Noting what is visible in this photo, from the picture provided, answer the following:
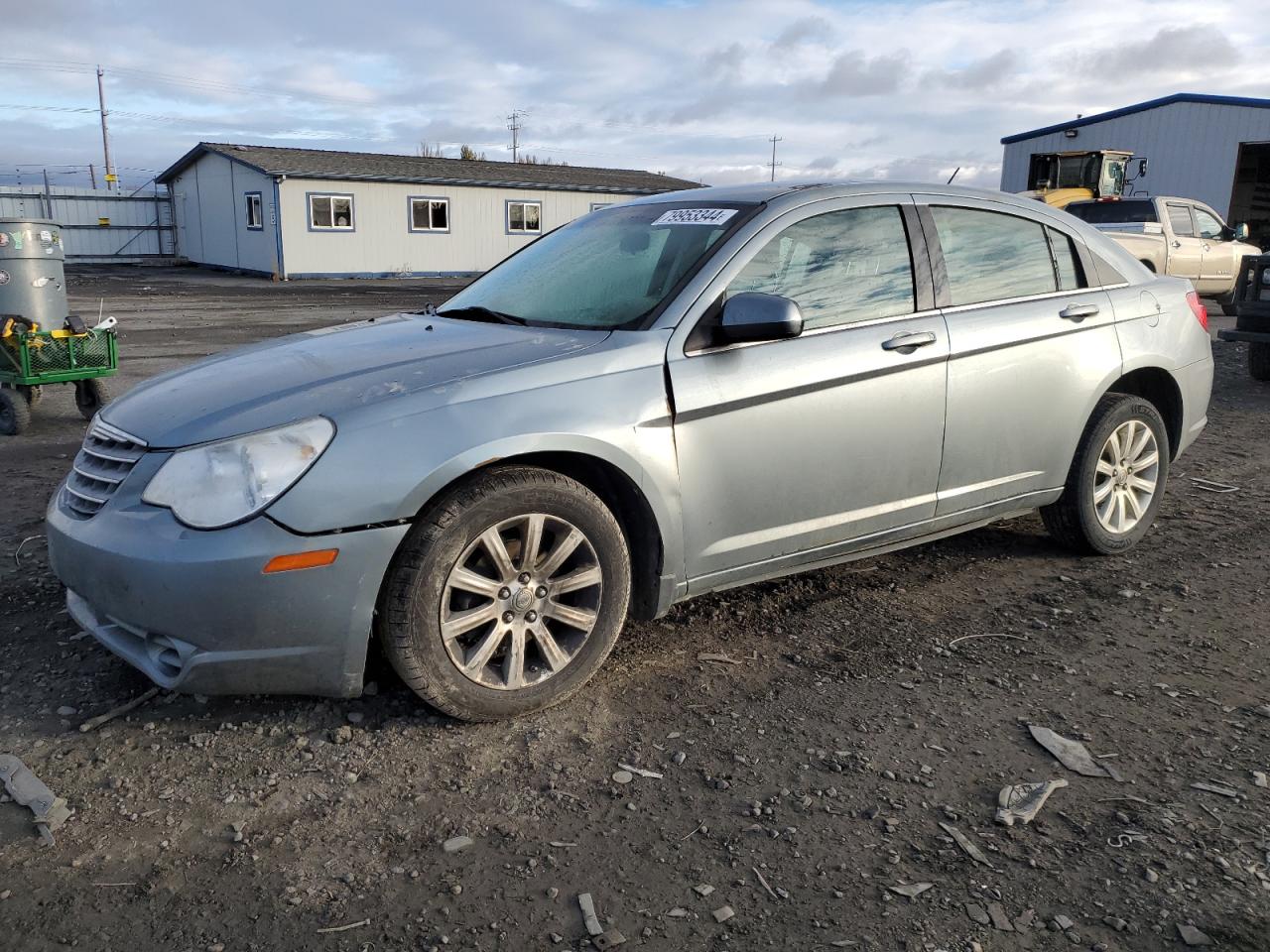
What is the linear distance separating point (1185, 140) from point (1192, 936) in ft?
104

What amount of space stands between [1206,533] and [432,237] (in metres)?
30.4

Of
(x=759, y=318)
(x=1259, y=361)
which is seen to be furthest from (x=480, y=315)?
(x=1259, y=361)

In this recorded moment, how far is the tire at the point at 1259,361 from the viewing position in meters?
10.7

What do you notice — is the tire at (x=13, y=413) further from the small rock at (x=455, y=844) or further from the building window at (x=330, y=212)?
the building window at (x=330, y=212)

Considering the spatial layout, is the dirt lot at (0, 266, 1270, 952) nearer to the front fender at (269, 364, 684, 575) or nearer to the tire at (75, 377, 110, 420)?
the front fender at (269, 364, 684, 575)

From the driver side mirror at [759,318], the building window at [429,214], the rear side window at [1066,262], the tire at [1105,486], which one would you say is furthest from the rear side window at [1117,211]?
the building window at [429,214]

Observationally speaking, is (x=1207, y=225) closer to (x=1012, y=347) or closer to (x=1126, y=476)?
(x=1126, y=476)

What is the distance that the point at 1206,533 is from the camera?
5.36 metres

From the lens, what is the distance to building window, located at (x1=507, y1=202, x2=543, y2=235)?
114 feet

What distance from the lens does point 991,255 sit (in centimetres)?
441

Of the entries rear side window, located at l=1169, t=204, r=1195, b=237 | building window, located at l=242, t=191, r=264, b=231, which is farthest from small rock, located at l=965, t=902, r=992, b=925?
building window, located at l=242, t=191, r=264, b=231

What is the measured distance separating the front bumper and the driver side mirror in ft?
4.25

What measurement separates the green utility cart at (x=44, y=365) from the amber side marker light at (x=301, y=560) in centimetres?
606

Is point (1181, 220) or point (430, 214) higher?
point (430, 214)
